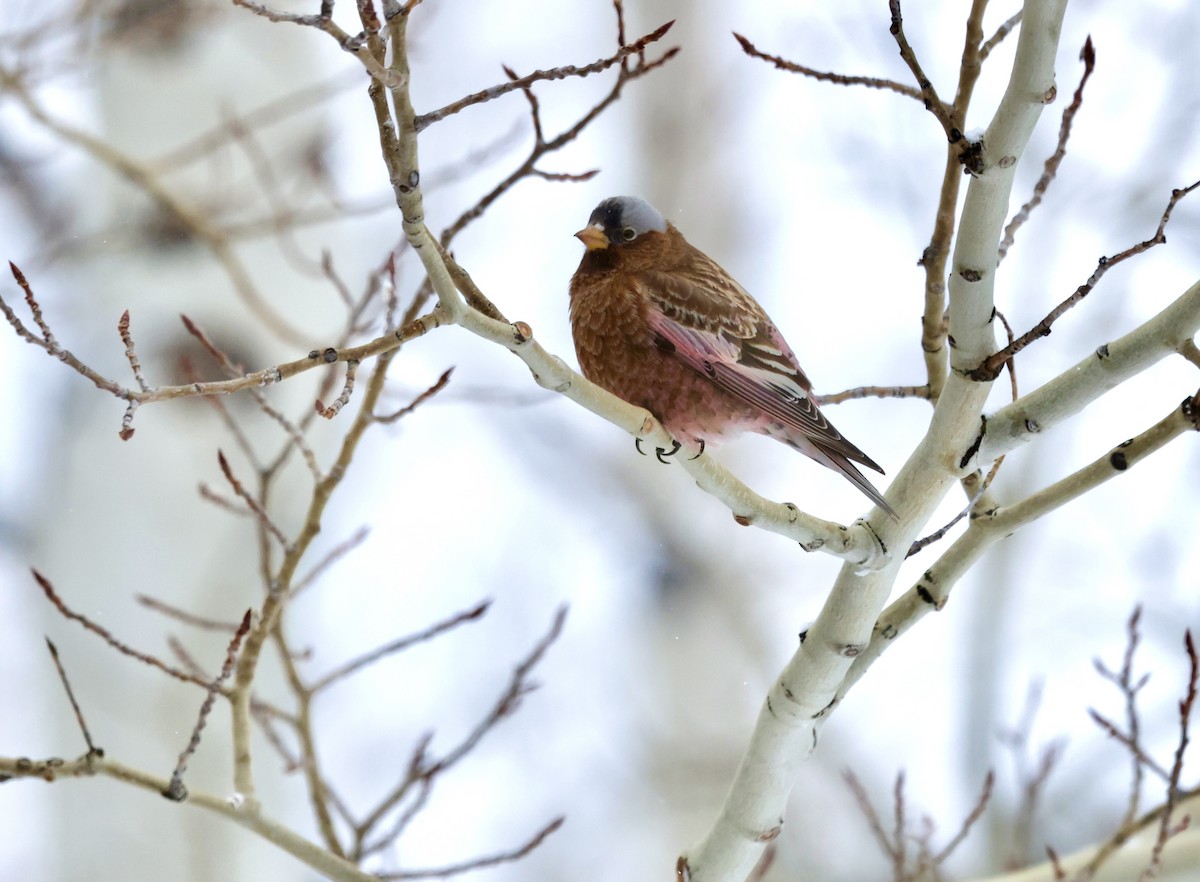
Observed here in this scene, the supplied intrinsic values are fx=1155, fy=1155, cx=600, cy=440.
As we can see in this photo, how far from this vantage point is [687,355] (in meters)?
2.09

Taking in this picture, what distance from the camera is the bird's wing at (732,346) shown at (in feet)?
6.70

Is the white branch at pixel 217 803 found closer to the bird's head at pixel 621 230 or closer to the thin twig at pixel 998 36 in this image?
the bird's head at pixel 621 230

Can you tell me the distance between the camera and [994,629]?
18.6 feet

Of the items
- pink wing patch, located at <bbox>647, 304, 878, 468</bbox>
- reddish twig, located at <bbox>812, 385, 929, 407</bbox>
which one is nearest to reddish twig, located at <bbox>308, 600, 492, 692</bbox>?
pink wing patch, located at <bbox>647, 304, 878, 468</bbox>

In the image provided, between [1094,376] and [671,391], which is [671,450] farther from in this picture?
[1094,376]

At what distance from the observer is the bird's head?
2.31m

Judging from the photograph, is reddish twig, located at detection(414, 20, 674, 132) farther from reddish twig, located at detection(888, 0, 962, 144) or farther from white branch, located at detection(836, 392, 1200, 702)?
white branch, located at detection(836, 392, 1200, 702)

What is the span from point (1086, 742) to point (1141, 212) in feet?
9.06

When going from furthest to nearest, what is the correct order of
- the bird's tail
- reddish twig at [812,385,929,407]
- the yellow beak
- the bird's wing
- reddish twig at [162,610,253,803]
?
the yellow beak
the bird's wing
reddish twig at [812,385,929,407]
the bird's tail
reddish twig at [162,610,253,803]

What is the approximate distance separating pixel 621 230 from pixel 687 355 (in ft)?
1.29

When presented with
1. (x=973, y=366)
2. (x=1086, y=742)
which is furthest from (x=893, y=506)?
(x=1086, y=742)

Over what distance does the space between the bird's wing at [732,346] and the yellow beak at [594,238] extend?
13cm

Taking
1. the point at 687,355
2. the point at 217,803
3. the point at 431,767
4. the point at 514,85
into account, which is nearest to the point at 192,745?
the point at 217,803

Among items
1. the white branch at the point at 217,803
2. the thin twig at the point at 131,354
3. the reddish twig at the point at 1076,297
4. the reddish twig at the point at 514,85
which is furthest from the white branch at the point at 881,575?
the thin twig at the point at 131,354
